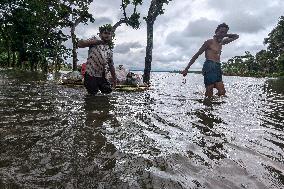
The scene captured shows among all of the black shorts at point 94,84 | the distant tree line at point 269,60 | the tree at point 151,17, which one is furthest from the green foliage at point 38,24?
the distant tree line at point 269,60

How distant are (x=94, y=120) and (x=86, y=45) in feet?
14.2

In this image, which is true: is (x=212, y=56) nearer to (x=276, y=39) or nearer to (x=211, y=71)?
(x=211, y=71)

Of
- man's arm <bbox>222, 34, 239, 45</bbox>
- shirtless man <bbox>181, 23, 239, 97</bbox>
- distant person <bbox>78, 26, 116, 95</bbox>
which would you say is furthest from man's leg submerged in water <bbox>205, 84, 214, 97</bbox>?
distant person <bbox>78, 26, 116, 95</bbox>

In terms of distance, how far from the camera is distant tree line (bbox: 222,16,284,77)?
340ft

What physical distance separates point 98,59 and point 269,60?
123 metres

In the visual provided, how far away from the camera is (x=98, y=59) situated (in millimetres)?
10266

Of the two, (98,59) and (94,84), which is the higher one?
(98,59)

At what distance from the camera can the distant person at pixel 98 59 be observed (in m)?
9.87

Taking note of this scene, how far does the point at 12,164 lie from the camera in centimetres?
336

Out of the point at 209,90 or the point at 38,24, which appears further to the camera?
the point at 38,24

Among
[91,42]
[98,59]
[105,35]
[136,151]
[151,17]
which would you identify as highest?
[151,17]

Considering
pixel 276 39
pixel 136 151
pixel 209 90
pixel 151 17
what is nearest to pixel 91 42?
pixel 209 90

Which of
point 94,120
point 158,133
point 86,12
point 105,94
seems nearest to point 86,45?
point 105,94

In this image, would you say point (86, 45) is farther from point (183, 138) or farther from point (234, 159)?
A: point (234, 159)
